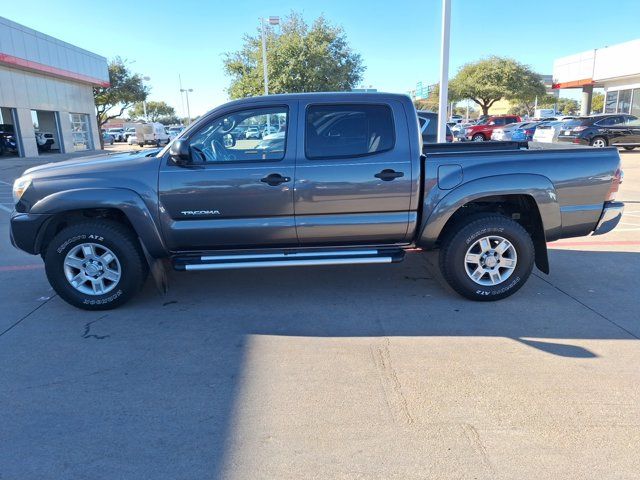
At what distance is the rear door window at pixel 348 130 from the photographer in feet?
14.9

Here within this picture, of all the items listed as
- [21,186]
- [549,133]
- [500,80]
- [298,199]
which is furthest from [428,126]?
[500,80]

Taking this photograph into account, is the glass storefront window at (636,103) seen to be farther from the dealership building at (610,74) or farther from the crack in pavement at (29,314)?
the crack in pavement at (29,314)

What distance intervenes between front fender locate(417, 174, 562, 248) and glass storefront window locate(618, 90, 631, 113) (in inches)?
1337

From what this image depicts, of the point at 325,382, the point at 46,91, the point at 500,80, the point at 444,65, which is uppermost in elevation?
the point at 500,80

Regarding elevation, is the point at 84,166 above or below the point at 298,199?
above

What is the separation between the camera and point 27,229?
445 centimetres

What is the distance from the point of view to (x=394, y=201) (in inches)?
177

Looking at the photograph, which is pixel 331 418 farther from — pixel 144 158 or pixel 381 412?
pixel 144 158

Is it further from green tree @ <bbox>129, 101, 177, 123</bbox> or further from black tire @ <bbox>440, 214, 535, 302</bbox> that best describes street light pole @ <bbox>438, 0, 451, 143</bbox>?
green tree @ <bbox>129, 101, 177, 123</bbox>

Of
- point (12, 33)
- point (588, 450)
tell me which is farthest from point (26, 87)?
point (588, 450)

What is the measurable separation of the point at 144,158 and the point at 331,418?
9.81 feet

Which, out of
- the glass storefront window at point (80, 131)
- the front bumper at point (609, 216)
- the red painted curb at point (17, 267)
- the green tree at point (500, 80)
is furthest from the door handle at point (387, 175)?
the green tree at point (500, 80)

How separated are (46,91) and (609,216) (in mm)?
30632

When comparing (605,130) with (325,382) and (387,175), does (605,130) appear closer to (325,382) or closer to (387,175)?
(387,175)
